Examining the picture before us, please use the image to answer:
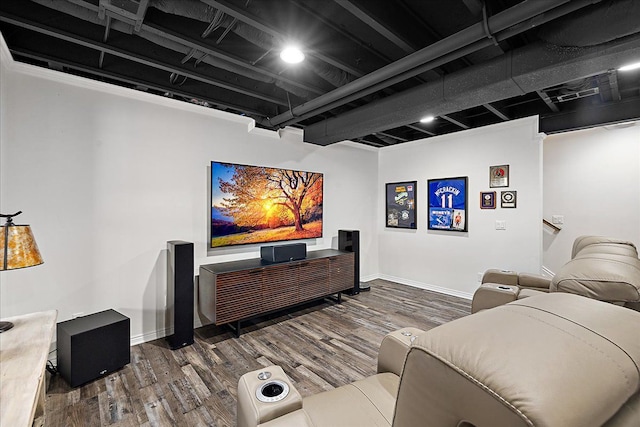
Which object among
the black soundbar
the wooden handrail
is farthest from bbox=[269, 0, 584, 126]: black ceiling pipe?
the wooden handrail

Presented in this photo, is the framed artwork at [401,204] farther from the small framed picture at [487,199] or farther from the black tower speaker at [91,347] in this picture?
the black tower speaker at [91,347]

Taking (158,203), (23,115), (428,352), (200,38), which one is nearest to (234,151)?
(158,203)

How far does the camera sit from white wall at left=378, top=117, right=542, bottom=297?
405 cm

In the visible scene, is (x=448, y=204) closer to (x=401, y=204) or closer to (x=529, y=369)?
(x=401, y=204)

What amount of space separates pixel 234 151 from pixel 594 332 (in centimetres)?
380

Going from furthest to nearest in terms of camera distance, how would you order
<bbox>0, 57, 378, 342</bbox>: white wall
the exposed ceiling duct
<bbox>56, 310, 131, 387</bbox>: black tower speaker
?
<bbox>0, 57, 378, 342</bbox>: white wall
<bbox>56, 310, 131, 387</bbox>: black tower speaker
the exposed ceiling duct

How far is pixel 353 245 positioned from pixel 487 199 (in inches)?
84.4

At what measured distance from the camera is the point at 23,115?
254cm

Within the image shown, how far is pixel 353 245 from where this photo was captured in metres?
4.69

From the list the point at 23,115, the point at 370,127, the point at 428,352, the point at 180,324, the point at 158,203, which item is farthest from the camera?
the point at 370,127

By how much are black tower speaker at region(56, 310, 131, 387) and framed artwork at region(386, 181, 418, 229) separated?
4436mm

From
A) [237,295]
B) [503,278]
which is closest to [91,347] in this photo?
[237,295]

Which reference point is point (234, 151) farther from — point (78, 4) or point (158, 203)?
point (78, 4)

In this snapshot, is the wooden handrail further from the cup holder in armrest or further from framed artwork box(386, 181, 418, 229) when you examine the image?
the cup holder in armrest
